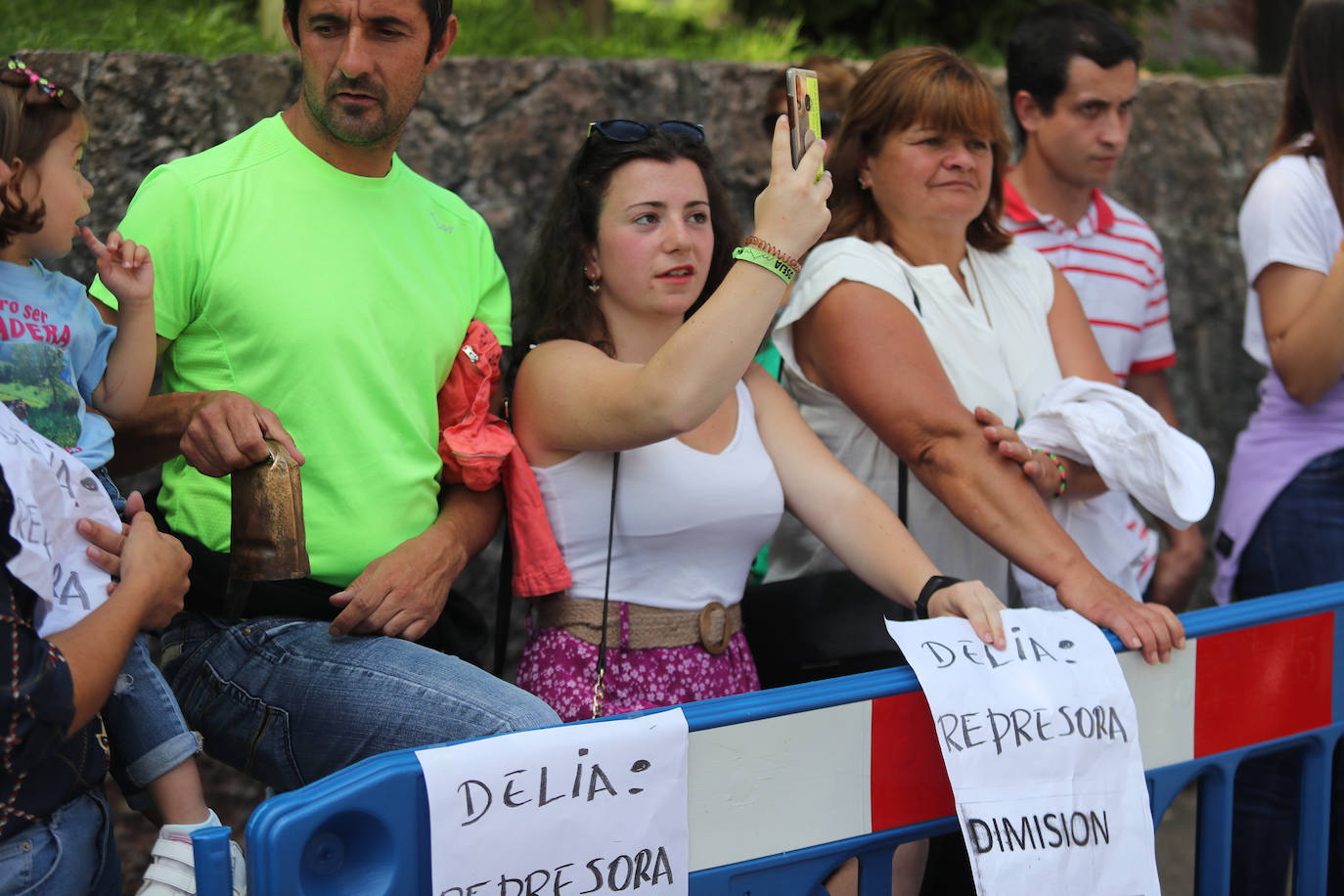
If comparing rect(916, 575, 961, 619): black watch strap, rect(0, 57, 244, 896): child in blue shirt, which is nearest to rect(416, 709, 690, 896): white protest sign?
rect(0, 57, 244, 896): child in blue shirt

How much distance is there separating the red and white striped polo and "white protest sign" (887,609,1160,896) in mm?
1653

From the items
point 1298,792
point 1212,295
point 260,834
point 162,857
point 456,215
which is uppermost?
point 456,215

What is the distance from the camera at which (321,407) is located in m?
2.25

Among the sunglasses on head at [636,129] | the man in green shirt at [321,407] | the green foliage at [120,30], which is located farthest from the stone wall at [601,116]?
the sunglasses on head at [636,129]

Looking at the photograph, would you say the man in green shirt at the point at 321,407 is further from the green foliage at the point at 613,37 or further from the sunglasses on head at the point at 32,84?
the green foliage at the point at 613,37

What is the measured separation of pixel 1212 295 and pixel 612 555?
3678 mm

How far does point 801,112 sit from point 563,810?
124cm

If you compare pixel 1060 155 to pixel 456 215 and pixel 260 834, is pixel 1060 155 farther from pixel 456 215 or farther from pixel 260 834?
pixel 260 834

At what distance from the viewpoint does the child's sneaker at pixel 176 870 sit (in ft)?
5.48

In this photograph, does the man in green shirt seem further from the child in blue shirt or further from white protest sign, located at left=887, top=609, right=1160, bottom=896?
white protest sign, located at left=887, top=609, right=1160, bottom=896

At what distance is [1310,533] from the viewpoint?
Answer: 3230mm

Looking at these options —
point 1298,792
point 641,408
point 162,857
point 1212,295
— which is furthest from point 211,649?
point 1212,295

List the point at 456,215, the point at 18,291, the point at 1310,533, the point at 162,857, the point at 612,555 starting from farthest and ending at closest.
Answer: the point at 1310,533, the point at 456,215, the point at 612,555, the point at 18,291, the point at 162,857

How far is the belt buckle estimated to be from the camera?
8.10 ft
